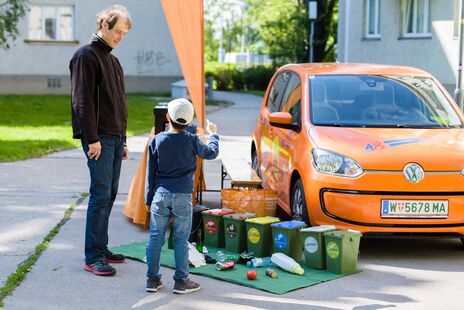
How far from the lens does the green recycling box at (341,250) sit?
694 centimetres

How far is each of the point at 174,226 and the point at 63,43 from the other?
27.5 metres

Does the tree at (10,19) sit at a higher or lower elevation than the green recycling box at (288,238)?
higher

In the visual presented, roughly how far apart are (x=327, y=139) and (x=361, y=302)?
83.9 inches

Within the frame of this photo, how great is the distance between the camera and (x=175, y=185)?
624 cm

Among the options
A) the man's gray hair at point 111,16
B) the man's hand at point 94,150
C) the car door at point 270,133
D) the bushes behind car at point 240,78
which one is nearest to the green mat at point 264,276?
the man's hand at point 94,150

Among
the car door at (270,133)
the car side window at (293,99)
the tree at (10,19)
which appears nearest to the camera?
the car side window at (293,99)

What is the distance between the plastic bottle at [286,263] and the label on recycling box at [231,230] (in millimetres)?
610

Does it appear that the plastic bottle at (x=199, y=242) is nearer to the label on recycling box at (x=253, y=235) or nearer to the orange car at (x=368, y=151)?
the label on recycling box at (x=253, y=235)

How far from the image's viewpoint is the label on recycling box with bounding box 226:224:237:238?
25.2 feet

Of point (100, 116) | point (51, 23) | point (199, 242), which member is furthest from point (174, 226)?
point (51, 23)

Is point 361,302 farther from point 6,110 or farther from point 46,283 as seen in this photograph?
point 6,110

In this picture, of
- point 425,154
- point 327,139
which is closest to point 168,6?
point 327,139

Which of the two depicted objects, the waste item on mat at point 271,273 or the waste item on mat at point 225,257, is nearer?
the waste item on mat at point 271,273

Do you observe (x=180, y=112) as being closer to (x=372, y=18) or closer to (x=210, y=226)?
(x=210, y=226)
